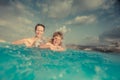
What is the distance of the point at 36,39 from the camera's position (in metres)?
10.3

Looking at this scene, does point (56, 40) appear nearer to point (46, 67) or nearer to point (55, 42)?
point (55, 42)

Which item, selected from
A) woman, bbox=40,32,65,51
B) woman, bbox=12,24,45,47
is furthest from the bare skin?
woman, bbox=40,32,65,51

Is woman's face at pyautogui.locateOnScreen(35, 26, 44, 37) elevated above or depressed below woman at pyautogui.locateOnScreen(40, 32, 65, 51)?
above

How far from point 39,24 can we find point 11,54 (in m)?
2.37

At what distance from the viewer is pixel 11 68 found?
26.3ft

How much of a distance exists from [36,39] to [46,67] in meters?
2.43

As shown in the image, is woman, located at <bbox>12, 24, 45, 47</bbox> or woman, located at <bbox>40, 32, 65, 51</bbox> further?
woman, located at <bbox>12, 24, 45, 47</bbox>

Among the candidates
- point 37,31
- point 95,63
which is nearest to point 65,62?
point 95,63

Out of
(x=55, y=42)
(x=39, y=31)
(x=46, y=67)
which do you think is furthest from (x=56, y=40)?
(x=46, y=67)

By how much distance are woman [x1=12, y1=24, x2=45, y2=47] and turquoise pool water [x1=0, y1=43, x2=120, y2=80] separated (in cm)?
47

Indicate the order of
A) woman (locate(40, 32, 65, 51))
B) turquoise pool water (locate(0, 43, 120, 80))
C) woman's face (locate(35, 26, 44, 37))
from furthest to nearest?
woman's face (locate(35, 26, 44, 37)), woman (locate(40, 32, 65, 51)), turquoise pool water (locate(0, 43, 120, 80))

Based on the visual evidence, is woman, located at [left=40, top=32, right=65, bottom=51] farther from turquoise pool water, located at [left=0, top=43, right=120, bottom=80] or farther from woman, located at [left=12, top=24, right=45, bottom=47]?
woman, located at [left=12, top=24, right=45, bottom=47]

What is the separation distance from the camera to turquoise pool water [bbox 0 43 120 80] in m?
7.97

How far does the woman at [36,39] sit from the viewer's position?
1013cm
